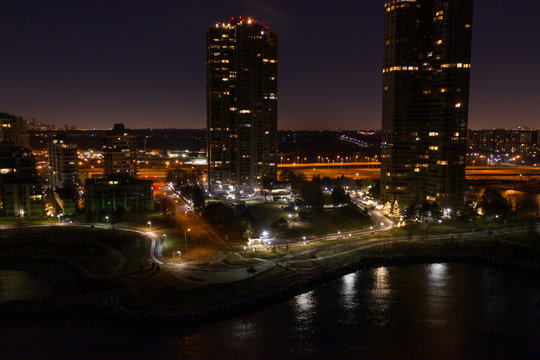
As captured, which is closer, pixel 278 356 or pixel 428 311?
pixel 278 356

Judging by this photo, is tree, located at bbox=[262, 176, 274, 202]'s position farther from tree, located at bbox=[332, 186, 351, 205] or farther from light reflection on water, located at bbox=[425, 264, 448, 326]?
light reflection on water, located at bbox=[425, 264, 448, 326]

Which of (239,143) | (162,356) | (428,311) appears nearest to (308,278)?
(428,311)

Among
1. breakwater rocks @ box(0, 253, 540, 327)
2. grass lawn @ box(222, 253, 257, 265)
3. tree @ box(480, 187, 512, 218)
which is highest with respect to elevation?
tree @ box(480, 187, 512, 218)

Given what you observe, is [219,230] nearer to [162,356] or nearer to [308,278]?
[308,278]

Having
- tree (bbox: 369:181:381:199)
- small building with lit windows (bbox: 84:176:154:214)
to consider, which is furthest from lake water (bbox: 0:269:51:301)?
tree (bbox: 369:181:381:199)

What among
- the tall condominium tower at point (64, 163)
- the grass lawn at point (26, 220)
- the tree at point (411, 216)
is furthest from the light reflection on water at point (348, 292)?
the tall condominium tower at point (64, 163)
